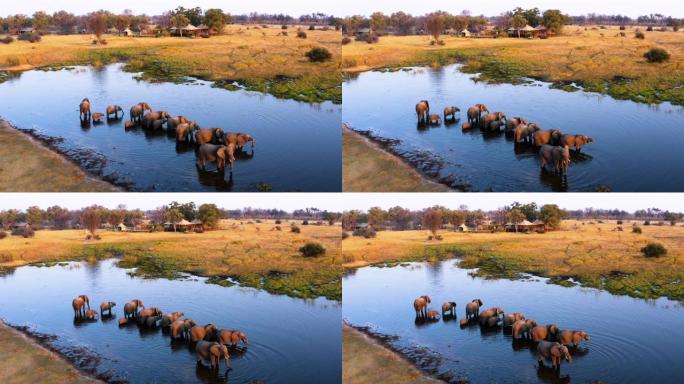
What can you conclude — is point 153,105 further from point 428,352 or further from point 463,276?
point 428,352

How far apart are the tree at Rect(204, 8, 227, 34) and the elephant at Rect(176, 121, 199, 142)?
37.4 meters

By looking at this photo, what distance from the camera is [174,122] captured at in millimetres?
30844

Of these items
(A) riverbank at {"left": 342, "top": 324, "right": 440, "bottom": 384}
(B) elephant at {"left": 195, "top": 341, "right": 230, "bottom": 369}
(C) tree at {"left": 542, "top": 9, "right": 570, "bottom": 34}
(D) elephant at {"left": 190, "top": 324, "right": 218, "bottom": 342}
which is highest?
(C) tree at {"left": 542, "top": 9, "right": 570, "bottom": 34}

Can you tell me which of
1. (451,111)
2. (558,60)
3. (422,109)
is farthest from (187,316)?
(558,60)

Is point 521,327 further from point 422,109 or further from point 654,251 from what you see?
point 654,251

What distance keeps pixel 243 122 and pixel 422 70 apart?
63.9 ft

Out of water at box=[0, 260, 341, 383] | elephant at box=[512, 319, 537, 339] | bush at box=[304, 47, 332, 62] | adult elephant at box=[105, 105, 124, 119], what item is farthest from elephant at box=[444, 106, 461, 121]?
adult elephant at box=[105, 105, 124, 119]

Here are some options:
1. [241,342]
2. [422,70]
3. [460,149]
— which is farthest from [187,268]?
[422,70]

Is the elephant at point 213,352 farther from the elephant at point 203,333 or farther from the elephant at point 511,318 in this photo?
the elephant at point 511,318

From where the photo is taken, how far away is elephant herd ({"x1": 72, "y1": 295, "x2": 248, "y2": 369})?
20.6m

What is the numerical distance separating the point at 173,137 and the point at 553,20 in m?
45.7

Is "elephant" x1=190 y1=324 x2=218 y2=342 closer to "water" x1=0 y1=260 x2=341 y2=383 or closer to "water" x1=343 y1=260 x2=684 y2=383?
"water" x1=0 y1=260 x2=341 y2=383

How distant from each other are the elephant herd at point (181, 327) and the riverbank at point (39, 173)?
5090 millimetres

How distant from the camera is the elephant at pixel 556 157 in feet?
81.5
